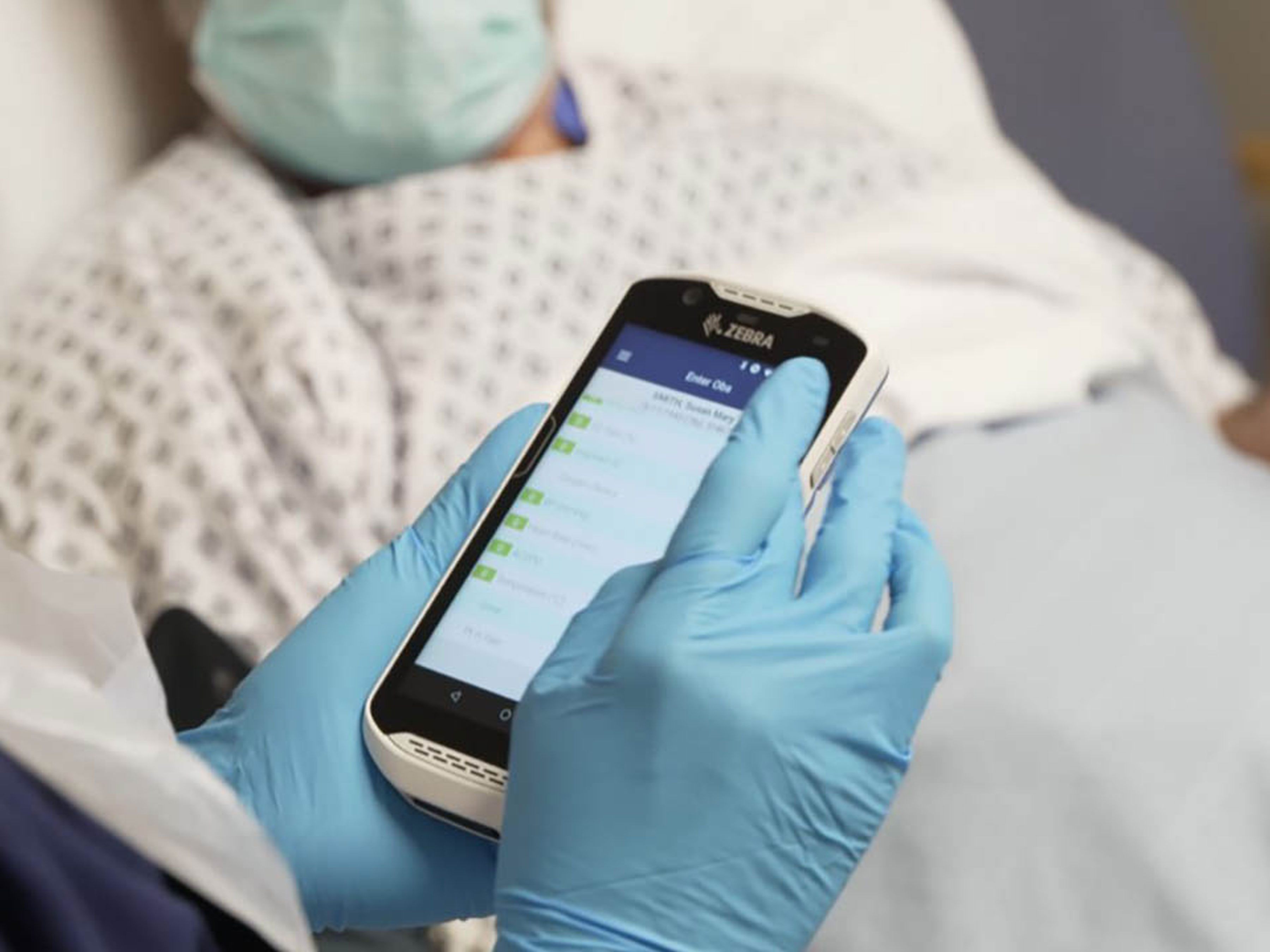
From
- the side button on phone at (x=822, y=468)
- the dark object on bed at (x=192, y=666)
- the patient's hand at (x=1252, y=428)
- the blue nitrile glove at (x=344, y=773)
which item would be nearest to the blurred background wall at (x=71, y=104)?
the dark object on bed at (x=192, y=666)

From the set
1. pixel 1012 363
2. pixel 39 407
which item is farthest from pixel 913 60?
pixel 39 407

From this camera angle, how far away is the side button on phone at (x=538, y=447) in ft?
2.25

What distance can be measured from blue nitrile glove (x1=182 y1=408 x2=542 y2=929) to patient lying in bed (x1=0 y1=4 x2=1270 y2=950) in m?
0.26

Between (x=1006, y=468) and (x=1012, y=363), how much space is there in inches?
4.5

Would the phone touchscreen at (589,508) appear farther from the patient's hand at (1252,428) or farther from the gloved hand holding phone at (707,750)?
the patient's hand at (1252,428)

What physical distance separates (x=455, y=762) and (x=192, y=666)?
0.31 meters

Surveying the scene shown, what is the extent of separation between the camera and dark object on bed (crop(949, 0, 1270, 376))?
1.56m

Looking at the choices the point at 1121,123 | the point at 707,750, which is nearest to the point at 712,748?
the point at 707,750

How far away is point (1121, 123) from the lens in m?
1.58

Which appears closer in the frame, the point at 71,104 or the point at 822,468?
the point at 822,468

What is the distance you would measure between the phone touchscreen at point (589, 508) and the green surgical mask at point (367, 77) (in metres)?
0.50

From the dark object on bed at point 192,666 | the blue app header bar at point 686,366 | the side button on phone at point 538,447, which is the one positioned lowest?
the dark object on bed at point 192,666

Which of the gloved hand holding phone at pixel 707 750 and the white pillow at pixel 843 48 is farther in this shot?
the white pillow at pixel 843 48

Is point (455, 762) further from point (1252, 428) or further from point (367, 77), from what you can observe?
point (1252, 428)
